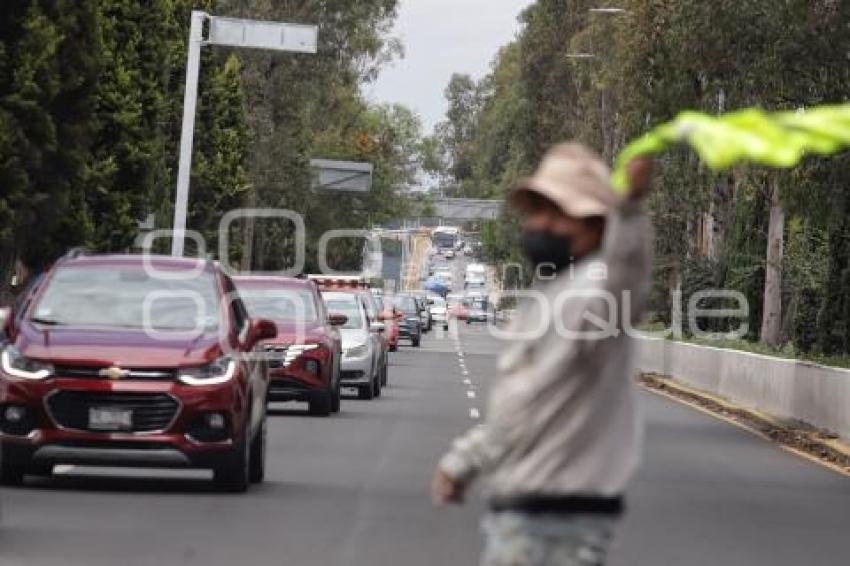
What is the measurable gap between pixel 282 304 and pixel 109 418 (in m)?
13.2

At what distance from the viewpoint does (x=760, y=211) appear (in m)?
47.7

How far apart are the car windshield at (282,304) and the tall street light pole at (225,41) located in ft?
34.4

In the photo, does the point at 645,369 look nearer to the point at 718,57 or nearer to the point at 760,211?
the point at 760,211

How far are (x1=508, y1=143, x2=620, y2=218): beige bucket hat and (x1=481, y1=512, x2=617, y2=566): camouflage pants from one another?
86 cm

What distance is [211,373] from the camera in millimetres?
17516

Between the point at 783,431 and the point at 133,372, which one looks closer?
the point at 133,372

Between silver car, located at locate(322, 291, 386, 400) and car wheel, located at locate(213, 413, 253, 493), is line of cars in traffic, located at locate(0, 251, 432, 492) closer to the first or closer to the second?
car wheel, located at locate(213, 413, 253, 493)

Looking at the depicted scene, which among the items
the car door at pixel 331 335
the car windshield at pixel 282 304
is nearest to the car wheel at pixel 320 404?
the car door at pixel 331 335

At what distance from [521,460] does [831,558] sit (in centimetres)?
896

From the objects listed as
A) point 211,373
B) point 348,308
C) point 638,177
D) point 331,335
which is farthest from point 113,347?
point 348,308

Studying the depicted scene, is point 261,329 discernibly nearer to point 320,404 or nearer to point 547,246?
point 320,404

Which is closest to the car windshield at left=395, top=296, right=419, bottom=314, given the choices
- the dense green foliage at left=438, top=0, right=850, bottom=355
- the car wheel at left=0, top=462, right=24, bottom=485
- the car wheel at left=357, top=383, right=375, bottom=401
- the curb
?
the dense green foliage at left=438, top=0, right=850, bottom=355

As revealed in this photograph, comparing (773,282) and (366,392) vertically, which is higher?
(773,282)

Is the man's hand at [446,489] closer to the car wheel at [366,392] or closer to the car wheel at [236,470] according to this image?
the car wheel at [236,470]
